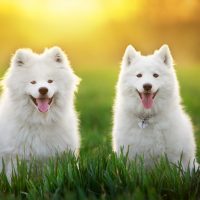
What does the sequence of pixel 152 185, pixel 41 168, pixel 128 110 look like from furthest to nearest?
1. pixel 128 110
2. pixel 41 168
3. pixel 152 185

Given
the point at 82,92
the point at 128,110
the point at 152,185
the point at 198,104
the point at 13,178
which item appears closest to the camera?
the point at 152,185

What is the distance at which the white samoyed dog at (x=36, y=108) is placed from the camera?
708 cm

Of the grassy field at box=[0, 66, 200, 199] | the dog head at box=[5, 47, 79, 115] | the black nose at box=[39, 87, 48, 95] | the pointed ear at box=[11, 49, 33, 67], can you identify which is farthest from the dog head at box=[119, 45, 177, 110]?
the pointed ear at box=[11, 49, 33, 67]

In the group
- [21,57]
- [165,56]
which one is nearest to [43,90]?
[21,57]

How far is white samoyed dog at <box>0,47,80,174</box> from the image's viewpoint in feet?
23.2

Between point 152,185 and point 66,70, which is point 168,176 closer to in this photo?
point 152,185

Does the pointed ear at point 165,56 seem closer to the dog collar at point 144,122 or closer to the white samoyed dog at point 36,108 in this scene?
the dog collar at point 144,122

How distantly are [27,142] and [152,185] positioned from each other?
2.13 meters

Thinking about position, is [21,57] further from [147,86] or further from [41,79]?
[147,86]

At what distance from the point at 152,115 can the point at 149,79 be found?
1.77 feet

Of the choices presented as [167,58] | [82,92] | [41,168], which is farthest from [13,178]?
[82,92]

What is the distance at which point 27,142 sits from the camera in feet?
23.5

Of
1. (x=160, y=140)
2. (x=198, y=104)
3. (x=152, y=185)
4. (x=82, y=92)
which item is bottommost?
(x=152, y=185)

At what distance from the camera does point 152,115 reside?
732 cm
